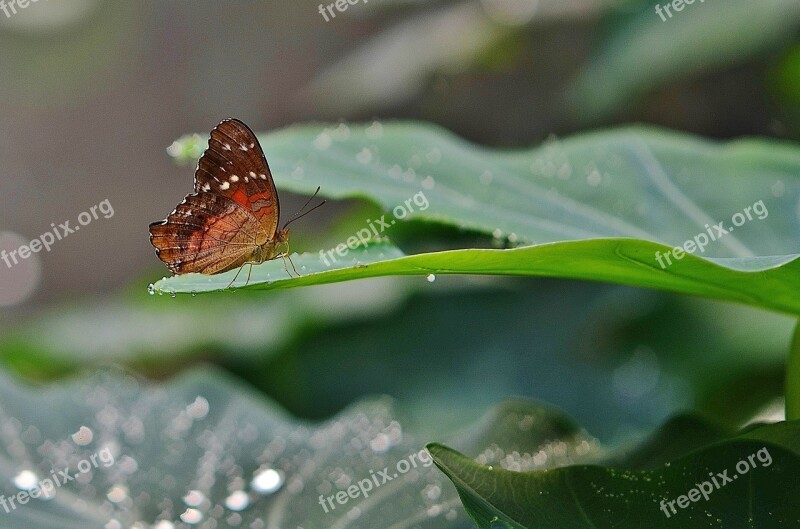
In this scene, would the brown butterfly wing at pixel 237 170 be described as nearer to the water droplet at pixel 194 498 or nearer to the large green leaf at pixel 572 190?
the large green leaf at pixel 572 190

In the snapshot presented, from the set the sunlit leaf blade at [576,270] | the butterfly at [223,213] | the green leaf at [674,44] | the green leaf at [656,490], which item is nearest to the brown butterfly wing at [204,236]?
the butterfly at [223,213]

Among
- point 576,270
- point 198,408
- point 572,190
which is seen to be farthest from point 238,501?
point 572,190

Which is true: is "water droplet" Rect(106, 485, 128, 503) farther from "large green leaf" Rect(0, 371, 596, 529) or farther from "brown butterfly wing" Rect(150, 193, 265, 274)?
"brown butterfly wing" Rect(150, 193, 265, 274)

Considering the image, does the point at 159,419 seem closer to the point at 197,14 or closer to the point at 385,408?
the point at 385,408

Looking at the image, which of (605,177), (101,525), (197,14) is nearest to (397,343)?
(605,177)

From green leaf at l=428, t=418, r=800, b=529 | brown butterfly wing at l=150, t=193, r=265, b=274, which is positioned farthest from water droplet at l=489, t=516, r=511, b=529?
brown butterfly wing at l=150, t=193, r=265, b=274
